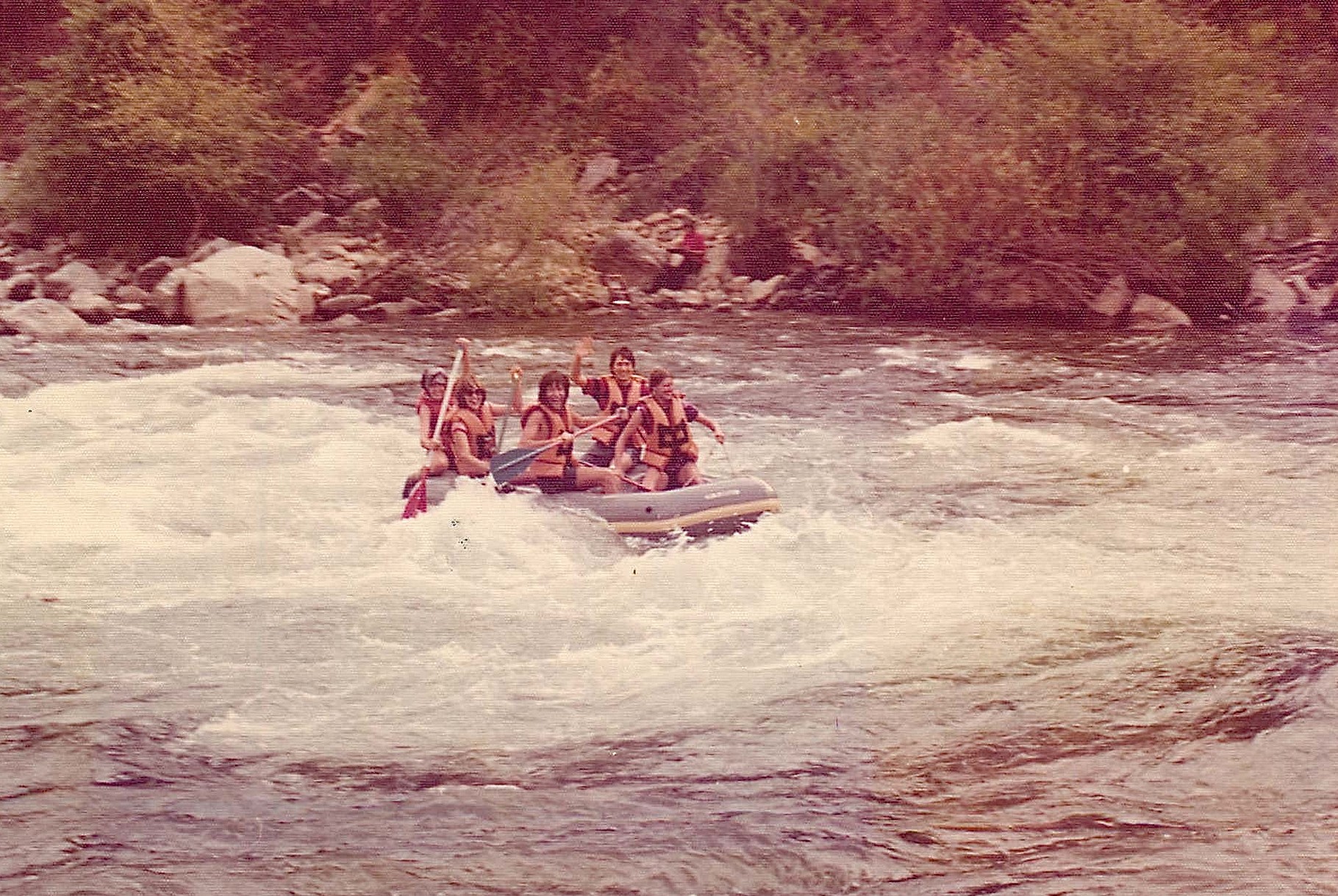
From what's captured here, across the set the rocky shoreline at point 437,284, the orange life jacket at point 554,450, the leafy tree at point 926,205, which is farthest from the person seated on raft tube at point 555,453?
the leafy tree at point 926,205

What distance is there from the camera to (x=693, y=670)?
24.0 ft

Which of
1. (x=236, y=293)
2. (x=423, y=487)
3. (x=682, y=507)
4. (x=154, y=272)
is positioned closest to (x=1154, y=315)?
(x=236, y=293)

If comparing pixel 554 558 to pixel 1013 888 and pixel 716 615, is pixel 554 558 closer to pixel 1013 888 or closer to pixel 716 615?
pixel 716 615

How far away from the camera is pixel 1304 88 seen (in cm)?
2067

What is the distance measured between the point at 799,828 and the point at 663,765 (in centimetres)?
73

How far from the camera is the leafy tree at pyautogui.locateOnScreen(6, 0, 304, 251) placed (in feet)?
66.5

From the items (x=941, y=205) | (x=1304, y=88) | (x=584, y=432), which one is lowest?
(x=584, y=432)

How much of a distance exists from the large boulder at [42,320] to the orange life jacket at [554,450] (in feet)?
31.3

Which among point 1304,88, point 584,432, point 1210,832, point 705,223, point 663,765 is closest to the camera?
point 1210,832

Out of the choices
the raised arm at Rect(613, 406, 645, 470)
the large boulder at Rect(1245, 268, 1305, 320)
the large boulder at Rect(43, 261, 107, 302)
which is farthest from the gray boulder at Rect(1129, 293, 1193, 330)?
the large boulder at Rect(43, 261, 107, 302)

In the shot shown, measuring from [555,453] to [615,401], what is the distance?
98 centimetres

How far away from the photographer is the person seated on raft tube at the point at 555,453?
9.49 meters

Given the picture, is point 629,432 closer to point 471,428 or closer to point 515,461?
point 515,461

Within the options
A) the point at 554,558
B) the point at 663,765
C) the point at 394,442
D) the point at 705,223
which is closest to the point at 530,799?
the point at 663,765
